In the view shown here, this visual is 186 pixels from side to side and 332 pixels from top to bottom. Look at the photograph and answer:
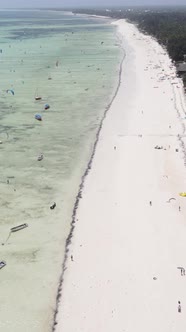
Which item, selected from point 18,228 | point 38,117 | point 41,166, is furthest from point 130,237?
point 38,117

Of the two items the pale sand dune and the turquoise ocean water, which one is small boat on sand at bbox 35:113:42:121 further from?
the pale sand dune

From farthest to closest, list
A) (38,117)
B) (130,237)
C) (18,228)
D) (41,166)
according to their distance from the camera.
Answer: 1. (38,117)
2. (41,166)
3. (18,228)
4. (130,237)

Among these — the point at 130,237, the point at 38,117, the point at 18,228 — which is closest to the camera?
the point at 130,237

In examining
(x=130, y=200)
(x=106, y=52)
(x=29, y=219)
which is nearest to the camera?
(x=29, y=219)

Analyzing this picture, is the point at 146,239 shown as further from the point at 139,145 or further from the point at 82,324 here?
the point at 139,145

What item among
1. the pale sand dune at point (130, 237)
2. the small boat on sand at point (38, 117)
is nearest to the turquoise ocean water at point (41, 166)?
the small boat on sand at point (38, 117)

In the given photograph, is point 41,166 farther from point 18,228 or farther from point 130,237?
point 130,237

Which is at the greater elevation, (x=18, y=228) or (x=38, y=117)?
(x=38, y=117)

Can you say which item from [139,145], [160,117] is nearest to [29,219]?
[139,145]
